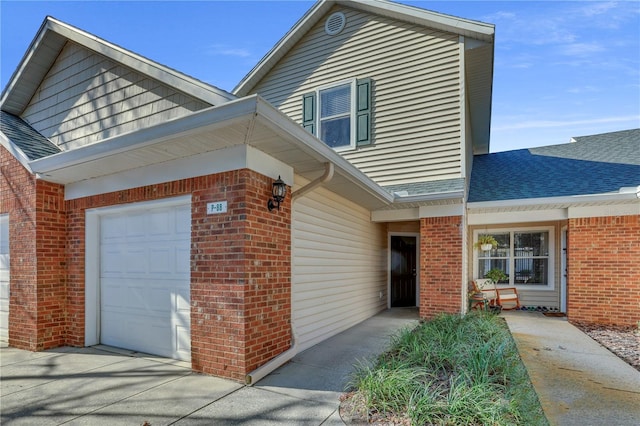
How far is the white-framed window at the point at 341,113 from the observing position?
321 inches

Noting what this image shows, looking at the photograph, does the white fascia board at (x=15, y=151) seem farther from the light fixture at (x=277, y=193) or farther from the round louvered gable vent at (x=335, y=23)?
the round louvered gable vent at (x=335, y=23)

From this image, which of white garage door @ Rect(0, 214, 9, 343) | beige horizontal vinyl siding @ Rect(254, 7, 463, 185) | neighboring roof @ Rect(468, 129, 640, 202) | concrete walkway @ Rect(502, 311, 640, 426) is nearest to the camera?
concrete walkway @ Rect(502, 311, 640, 426)

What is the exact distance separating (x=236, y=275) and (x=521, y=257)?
8.29 metres

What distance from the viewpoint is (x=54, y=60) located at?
6020 mm

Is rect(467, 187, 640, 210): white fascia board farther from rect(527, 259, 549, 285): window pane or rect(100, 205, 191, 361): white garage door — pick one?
rect(100, 205, 191, 361): white garage door

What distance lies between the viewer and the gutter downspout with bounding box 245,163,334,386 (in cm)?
382

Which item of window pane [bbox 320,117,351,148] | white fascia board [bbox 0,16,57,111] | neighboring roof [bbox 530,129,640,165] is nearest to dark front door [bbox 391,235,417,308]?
window pane [bbox 320,117,351,148]

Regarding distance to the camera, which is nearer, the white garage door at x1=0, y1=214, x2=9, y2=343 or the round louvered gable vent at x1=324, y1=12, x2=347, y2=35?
the white garage door at x1=0, y1=214, x2=9, y2=343

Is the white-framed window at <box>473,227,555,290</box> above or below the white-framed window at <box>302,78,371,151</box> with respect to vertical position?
below

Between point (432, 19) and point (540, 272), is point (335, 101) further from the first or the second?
point (540, 272)

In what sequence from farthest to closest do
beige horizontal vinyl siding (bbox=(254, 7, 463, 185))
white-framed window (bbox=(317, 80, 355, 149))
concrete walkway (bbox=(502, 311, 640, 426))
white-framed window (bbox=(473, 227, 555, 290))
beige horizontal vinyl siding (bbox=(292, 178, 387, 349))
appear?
white-framed window (bbox=(473, 227, 555, 290))
white-framed window (bbox=(317, 80, 355, 149))
beige horizontal vinyl siding (bbox=(254, 7, 463, 185))
beige horizontal vinyl siding (bbox=(292, 178, 387, 349))
concrete walkway (bbox=(502, 311, 640, 426))

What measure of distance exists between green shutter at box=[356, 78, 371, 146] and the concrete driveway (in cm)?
491

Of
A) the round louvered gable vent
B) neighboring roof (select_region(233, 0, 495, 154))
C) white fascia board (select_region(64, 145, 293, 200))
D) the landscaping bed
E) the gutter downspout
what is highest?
the round louvered gable vent

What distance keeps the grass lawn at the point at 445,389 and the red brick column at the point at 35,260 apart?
15.2 ft
